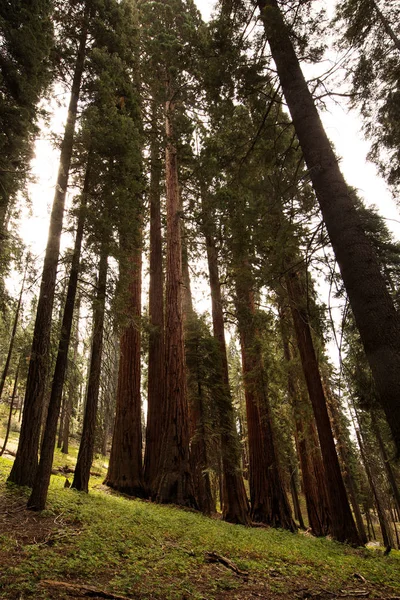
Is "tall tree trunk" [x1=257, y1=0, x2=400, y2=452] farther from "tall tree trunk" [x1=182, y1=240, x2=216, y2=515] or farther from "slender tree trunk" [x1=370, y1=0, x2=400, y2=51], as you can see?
"tall tree trunk" [x1=182, y1=240, x2=216, y2=515]

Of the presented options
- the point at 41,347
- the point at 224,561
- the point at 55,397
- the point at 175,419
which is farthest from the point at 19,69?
the point at 224,561

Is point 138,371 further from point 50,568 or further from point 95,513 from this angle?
point 50,568

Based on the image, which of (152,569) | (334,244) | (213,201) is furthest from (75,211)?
(152,569)

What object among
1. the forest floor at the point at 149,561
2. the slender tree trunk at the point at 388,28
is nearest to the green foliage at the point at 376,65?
the slender tree trunk at the point at 388,28

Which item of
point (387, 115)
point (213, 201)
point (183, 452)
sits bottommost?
point (183, 452)

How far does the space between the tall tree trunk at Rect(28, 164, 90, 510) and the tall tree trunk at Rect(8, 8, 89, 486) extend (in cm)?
42

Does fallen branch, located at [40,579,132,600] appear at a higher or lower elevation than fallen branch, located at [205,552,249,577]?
higher

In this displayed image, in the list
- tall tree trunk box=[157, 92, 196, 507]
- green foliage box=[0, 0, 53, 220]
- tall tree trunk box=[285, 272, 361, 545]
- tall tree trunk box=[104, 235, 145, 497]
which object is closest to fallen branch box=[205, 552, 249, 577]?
tall tree trunk box=[157, 92, 196, 507]

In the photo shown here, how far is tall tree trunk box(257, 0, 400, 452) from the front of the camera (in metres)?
3.31

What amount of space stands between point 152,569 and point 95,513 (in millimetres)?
2612

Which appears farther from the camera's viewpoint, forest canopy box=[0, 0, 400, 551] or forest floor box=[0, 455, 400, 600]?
forest canopy box=[0, 0, 400, 551]

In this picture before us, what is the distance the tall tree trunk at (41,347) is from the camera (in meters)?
6.72

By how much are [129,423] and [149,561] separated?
21.8 feet

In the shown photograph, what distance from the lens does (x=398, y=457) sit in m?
3.18
